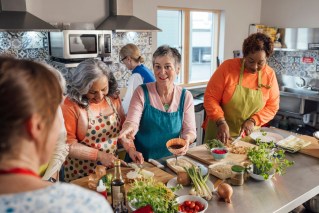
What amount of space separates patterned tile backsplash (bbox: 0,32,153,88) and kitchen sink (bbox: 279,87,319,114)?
2.24 m

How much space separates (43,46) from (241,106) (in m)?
2.30

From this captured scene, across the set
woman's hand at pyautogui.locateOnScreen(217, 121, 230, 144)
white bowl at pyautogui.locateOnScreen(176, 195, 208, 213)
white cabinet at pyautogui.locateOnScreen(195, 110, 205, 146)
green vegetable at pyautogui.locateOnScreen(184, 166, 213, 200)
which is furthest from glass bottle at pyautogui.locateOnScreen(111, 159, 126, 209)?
white cabinet at pyautogui.locateOnScreen(195, 110, 205, 146)

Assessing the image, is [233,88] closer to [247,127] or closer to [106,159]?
[247,127]

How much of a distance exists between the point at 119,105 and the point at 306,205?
1481 millimetres

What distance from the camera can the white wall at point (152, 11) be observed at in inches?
134

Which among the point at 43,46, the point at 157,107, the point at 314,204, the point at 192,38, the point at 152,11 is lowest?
the point at 314,204

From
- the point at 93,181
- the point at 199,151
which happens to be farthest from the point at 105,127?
the point at 199,151

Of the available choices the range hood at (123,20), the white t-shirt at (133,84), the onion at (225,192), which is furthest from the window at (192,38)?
the onion at (225,192)

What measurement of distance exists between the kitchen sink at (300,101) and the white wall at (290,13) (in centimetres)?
109

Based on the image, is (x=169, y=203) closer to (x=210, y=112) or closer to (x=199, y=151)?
(x=199, y=151)

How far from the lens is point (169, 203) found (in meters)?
1.31

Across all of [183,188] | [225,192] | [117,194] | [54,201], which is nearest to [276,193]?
[225,192]

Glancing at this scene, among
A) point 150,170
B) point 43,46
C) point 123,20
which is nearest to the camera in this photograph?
point 150,170

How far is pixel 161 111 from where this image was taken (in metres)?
2.08
